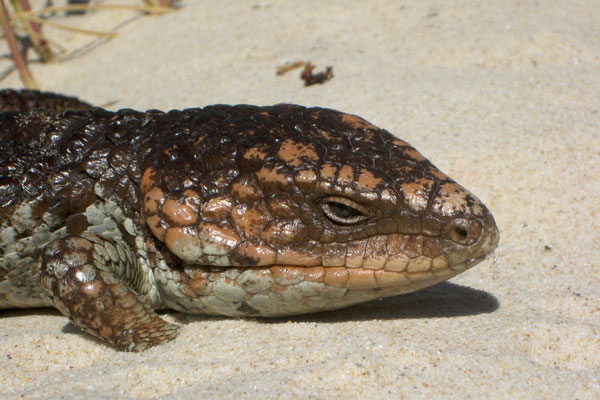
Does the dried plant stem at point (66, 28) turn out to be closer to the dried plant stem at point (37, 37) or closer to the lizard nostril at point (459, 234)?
the dried plant stem at point (37, 37)

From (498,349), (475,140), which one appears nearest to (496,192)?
(475,140)

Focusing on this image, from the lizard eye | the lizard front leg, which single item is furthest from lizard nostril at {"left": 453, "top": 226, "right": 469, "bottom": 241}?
the lizard front leg

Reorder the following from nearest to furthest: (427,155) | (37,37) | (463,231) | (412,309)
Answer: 1. (463,231)
2. (412,309)
3. (427,155)
4. (37,37)

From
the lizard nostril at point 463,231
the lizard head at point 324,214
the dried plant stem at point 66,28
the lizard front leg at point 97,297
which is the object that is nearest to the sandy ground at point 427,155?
the lizard front leg at point 97,297

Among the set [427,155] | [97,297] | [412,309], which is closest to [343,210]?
[412,309]

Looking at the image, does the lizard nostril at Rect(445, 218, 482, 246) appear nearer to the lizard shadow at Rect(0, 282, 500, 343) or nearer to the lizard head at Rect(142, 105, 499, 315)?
the lizard head at Rect(142, 105, 499, 315)

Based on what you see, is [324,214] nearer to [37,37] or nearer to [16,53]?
[16,53]
